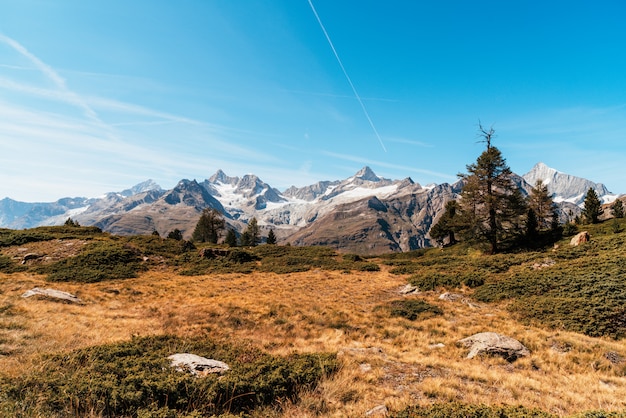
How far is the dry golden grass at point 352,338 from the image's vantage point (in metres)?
7.90

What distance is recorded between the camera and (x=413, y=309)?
1836 cm

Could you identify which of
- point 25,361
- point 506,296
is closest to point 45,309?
point 25,361

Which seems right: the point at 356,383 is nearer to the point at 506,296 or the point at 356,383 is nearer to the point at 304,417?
the point at 304,417

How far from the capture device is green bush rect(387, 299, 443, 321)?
686 inches

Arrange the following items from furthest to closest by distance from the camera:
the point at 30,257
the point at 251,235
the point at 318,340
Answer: the point at 251,235 < the point at 30,257 < the point at 318,340

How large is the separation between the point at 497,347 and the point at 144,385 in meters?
12.5

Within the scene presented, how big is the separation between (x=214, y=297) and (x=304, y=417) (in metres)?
17.6

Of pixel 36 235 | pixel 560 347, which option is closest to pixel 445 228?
pixel 560 347

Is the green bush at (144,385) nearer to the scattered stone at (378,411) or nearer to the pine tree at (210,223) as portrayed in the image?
the scattered stone at (378,411)

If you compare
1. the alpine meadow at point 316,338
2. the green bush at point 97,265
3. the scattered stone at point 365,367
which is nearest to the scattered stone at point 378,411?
the alpine meadow at point 316,338

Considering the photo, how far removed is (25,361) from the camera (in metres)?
8.27

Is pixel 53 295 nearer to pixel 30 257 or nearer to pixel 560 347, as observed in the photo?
pixel 30 257

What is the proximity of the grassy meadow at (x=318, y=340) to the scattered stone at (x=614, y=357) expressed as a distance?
6 cm

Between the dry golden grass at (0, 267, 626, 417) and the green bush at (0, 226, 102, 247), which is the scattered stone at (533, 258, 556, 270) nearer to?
the dry golden grass at (0, 267, 626, 417)
